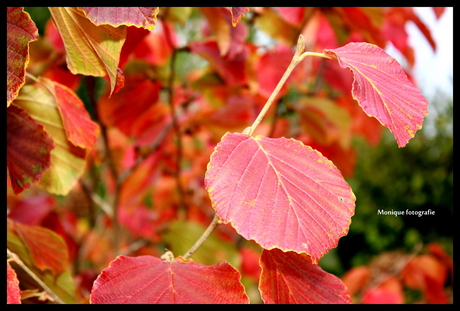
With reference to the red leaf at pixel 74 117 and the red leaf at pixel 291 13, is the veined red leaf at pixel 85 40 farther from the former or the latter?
the red leaf at pixel 291 13

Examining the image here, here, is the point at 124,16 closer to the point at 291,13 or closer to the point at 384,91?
the point at 384,91

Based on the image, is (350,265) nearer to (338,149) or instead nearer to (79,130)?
(338,149)

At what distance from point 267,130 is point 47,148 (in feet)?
3.07

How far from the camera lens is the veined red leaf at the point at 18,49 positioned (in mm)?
415

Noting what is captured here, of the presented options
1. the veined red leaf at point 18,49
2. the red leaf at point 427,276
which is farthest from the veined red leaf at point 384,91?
the red leaf at point 427,276

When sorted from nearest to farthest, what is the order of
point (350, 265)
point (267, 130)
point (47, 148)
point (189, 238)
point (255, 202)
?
point (255, 202), point (47, 148), point (189, 238), point (267, 130), point (350, 265)

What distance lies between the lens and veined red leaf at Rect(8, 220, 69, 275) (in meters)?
0.59

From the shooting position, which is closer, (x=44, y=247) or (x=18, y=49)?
(x=18, y=49)

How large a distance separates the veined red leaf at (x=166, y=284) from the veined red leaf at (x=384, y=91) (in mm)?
207

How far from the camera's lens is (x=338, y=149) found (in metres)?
1.52

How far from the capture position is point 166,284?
1.34 ft

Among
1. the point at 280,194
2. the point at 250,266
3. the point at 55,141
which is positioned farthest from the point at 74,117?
the point at 250,266

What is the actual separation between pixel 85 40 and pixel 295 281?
0.34m

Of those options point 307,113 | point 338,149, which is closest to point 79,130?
point 307,113
